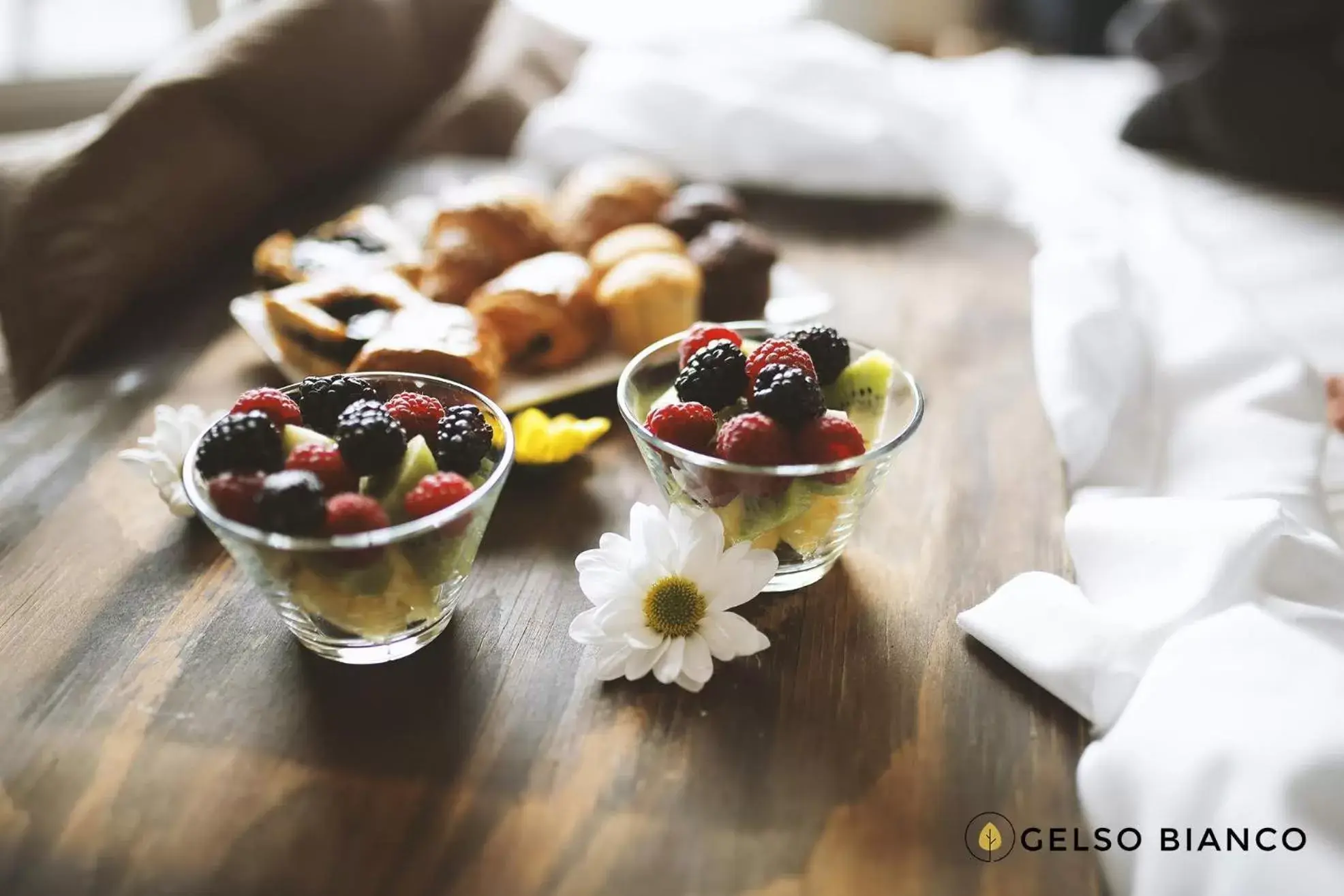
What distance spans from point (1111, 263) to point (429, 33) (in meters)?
1.02

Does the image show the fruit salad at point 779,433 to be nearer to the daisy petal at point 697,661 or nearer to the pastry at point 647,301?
the daisy petal at point 697,661

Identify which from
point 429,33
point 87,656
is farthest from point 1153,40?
point 87,656

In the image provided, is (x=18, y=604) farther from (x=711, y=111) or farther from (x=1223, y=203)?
(x=1223, y=203)

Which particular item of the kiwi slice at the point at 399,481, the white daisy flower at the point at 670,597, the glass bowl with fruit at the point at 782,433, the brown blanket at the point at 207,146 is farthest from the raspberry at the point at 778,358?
the brown blanket at the point at 207,146

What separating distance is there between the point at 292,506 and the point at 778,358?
1.00 ft

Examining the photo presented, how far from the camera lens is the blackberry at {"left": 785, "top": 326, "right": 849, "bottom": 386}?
0.70 m

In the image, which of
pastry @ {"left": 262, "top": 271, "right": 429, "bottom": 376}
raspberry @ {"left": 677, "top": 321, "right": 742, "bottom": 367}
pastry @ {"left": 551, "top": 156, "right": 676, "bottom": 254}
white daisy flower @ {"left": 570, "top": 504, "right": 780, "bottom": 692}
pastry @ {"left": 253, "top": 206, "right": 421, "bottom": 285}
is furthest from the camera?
pastry @ {"left": 551, "top": 156, "right": 676, "bottom": 254}

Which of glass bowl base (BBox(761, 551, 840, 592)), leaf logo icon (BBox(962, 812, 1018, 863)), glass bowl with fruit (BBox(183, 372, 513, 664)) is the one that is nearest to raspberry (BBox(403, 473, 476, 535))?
glass bowl with fruit (BBox(183, 372, 513, 664))

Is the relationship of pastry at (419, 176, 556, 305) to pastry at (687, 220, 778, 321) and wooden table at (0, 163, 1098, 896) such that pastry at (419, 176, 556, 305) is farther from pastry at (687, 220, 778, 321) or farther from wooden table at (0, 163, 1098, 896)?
wooden table at (0, 163, 1098, 896)

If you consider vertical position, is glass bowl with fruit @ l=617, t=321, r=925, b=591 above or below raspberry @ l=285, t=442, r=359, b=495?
below

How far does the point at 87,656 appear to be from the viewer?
0.64m

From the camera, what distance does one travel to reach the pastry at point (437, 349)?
2.70 feet

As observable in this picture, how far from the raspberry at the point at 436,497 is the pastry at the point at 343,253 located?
43cm

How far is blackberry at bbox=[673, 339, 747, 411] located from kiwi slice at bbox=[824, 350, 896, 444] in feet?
0.25
